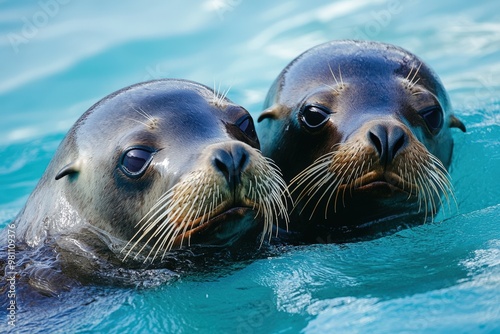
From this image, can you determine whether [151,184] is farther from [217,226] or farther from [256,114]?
[256,114]

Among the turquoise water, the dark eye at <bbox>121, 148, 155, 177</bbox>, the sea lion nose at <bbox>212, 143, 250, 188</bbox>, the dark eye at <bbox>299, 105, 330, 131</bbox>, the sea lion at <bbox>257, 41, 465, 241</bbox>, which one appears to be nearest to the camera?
the turquoise water

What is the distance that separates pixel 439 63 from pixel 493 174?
16.9 feet

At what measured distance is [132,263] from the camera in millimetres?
4996

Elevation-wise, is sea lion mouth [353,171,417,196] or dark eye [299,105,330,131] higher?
dark eye [299,105,330,131]

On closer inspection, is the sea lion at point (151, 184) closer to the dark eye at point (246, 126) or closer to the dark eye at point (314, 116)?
the dark eye at point (246, 126)

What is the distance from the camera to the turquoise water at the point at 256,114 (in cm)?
436

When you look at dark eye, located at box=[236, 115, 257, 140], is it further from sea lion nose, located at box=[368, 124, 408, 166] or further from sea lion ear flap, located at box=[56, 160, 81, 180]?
sea lion ear flap, located at box=[56, 160, 81, 180]

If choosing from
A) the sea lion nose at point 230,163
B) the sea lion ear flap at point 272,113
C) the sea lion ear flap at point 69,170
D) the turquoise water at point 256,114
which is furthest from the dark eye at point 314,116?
the sea lion ear flap at point 69,170

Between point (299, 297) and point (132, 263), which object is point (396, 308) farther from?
point (132, 263)

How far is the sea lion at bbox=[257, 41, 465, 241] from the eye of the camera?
5.04 meters

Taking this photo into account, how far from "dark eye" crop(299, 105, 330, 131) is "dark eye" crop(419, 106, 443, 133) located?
0.64 metres

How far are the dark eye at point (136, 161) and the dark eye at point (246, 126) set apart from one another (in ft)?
2.22

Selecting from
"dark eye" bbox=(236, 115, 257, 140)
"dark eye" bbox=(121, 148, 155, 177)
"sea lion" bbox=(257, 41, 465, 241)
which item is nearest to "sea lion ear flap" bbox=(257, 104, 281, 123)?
"sea lion" bbox=(257, 41, 465, 241)

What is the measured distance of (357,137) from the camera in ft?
16.7
